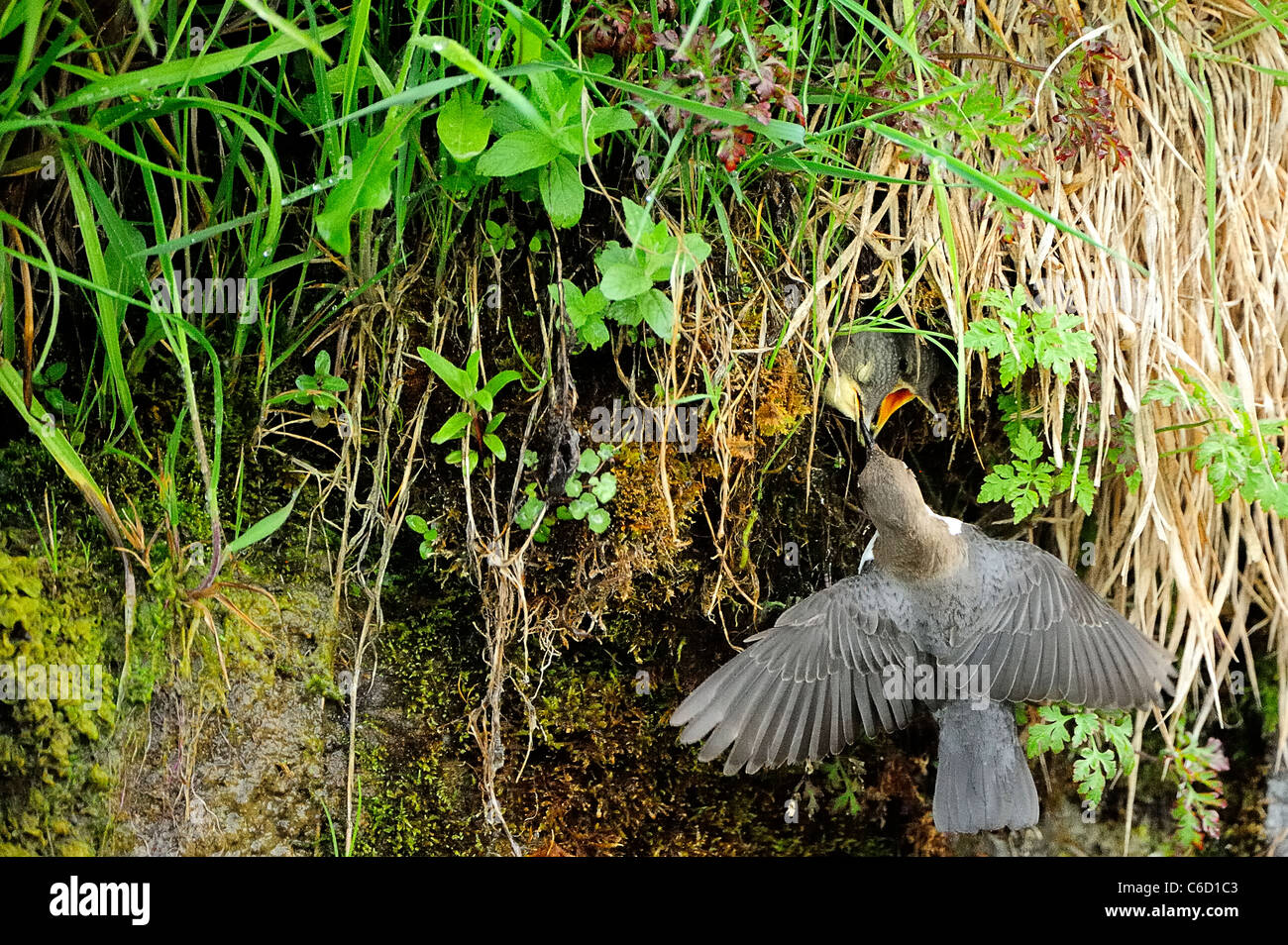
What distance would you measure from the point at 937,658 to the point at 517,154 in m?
1.54

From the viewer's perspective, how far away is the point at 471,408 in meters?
2.13

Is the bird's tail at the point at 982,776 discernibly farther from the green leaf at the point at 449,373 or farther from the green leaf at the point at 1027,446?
the green leaf at the point at 449,373

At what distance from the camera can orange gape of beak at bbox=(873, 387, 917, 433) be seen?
2258mm

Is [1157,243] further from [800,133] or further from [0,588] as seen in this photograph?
[0,588]

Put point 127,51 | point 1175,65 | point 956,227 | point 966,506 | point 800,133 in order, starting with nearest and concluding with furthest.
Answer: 1. point 800,133
2. point 127,51
3. point 1175,65
4. point 956,227
5. point 966,506

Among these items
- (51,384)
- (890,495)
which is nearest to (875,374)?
(890,495)

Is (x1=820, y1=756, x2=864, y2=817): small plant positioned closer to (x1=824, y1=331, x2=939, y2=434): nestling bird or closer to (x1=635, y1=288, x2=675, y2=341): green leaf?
(x1=824, y1=331, x2=939, y2=434): nestling bird

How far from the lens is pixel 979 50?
220cm

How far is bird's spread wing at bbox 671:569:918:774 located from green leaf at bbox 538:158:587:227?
1048 mm

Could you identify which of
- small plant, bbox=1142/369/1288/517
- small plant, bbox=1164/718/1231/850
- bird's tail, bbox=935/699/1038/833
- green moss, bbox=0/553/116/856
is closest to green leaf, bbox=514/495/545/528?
green moss, bbox=0/553/116/856

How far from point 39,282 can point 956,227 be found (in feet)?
6.91

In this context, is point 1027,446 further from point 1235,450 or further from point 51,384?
point 51,384

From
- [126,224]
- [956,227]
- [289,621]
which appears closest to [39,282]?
[126,224]

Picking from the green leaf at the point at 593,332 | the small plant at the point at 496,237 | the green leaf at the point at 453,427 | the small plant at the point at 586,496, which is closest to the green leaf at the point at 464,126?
the small plant at the point at 496,237
